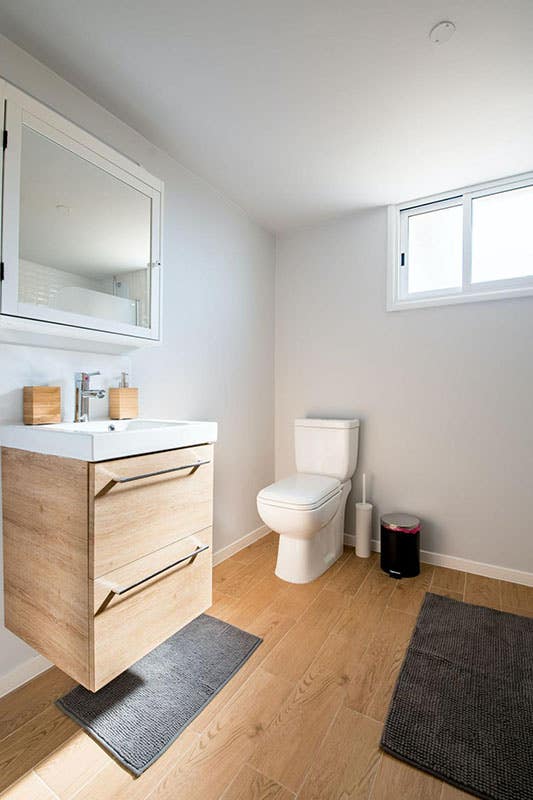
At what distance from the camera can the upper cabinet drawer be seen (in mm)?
1061

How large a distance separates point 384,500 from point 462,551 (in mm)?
517

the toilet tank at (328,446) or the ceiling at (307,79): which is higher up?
the ceiling at (307,79)

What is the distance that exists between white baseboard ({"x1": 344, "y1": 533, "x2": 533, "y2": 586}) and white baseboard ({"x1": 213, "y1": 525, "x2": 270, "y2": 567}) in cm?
107

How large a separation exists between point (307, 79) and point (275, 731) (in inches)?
90.3

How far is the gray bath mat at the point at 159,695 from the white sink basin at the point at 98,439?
0.85 m

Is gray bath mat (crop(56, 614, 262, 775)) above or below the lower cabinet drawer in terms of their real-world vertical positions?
below

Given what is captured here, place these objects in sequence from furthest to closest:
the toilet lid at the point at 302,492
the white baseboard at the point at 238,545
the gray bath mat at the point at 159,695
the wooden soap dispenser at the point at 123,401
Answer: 1. the white baseboard at the point at 238,545
2. the toilet lid at the point at 302,492
3. the wooden soap dispenser at the point at 123,401
4. the gray bath mat at the point at 159,695

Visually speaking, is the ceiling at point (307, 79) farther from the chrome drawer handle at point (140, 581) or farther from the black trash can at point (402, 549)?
the black trash can at point (402, 549)

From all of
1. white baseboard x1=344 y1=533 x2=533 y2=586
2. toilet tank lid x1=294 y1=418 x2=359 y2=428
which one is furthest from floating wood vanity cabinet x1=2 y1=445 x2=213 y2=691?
white baseboard x1=344 y1=533 x2=533 y2=586

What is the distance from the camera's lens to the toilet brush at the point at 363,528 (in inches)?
94.6

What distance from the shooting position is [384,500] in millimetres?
2506

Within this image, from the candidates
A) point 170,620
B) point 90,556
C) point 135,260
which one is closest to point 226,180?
point 135,260

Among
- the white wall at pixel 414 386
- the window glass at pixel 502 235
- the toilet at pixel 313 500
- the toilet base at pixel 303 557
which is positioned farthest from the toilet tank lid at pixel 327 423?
the window glass at pixel 502 235

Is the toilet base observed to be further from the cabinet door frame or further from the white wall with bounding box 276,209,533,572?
the cabinet door frame
